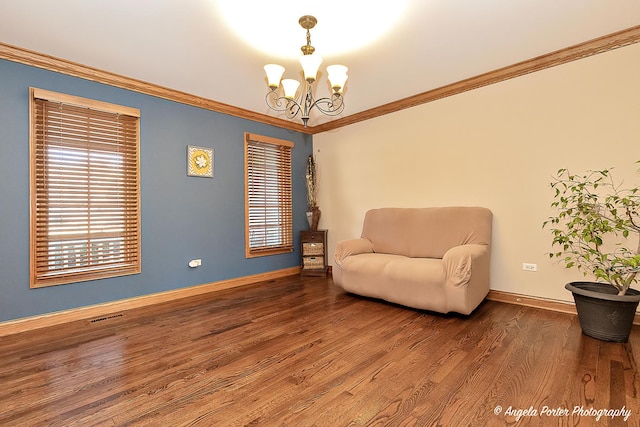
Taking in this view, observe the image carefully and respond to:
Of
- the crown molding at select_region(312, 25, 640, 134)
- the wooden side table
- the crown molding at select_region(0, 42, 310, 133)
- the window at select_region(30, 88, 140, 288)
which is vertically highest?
the crown molding at select_region(0, 42, 310, 133)

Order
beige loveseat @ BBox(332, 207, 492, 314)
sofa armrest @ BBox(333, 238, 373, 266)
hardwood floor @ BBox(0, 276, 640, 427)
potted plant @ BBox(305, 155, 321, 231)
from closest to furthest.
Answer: hardwood floor @ BBox(0, 276, 640, 427)
beige loveseat @ BBox(332, 207, 492, 314)
sofa armrest @ BBox(333, 238, 373, 266)
potted plant @ BBox(305, 155, 321, 231)

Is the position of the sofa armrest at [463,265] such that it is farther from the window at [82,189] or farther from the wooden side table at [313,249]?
the window at [82,189]

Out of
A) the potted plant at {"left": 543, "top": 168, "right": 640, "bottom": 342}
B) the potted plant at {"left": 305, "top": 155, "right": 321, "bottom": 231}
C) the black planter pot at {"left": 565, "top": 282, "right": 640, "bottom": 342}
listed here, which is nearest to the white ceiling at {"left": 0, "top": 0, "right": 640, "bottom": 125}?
the potted plant at {"left": 543, "top": 168, "right": 640, "bottom": 342}

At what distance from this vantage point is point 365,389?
1684 millimetres

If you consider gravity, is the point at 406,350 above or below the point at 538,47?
below

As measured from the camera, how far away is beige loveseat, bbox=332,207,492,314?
2.69m

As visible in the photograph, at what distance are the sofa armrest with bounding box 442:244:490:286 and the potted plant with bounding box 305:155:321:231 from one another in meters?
2.51

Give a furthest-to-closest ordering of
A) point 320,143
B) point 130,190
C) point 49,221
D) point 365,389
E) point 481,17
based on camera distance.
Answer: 1. point 320,143
2. point 130,190
3. point 49,221
4. point 481,17
5. point 365,389

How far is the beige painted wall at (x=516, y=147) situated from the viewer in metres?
2.62

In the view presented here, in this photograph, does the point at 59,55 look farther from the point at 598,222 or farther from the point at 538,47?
the point at 598,222

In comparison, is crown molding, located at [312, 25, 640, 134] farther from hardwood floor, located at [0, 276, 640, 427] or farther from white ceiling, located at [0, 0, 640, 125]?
hardwood floor, located at [0, 276, 640, 427]

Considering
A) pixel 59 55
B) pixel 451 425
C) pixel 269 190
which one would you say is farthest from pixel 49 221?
pixel 451 425

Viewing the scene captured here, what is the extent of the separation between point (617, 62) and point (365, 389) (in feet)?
11.2

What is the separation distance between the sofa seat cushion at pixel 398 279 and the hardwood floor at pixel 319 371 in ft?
0.60
